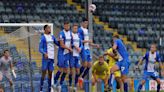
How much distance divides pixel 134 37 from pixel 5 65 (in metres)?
12.0

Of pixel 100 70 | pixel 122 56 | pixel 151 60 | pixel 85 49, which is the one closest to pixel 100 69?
pixel 100 70

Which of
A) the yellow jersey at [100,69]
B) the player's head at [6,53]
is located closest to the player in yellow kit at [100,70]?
the yellow jersey at [100,69]

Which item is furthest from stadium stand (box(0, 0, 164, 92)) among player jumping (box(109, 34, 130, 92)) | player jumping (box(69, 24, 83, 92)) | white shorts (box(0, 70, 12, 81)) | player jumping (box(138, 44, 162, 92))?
player jumping (box(69, 24, 83, 92))

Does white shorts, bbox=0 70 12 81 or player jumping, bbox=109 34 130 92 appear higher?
player jumping, bbox=109 34 130 92

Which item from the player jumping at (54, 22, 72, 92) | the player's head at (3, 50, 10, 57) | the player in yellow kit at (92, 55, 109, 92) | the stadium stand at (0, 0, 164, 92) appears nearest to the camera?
the player jumping at (54, 22, 72, 92)

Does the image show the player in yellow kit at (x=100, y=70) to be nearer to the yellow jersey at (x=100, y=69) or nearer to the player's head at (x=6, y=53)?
the yellow jersey at (x=100, y=69)

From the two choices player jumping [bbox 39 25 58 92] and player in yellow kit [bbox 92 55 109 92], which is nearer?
player jumping [bbox 39 25 58 92]

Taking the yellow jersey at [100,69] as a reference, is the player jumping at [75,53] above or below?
above

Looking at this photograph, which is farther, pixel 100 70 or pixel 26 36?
pixel 100 70

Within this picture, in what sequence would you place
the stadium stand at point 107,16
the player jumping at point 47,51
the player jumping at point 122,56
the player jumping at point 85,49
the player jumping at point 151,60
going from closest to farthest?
the player jumping at point 47,51, the player jumping at point 85,49, the player jumping at point 122,56, the player jumping at point 151,60, the stadium stand at point 107,16

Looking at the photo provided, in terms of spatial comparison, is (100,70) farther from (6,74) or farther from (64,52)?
(64,52)

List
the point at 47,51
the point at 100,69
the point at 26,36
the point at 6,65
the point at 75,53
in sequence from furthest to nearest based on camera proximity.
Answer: the point at 100,69, the point at 6,65, the point at 26,36, the point at 75,53, the point at 47,51

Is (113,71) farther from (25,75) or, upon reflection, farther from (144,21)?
(144,21)

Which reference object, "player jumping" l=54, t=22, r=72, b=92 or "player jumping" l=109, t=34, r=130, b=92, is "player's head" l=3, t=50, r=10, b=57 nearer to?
"player jumping" l=54, t=22, r=72, b=92
